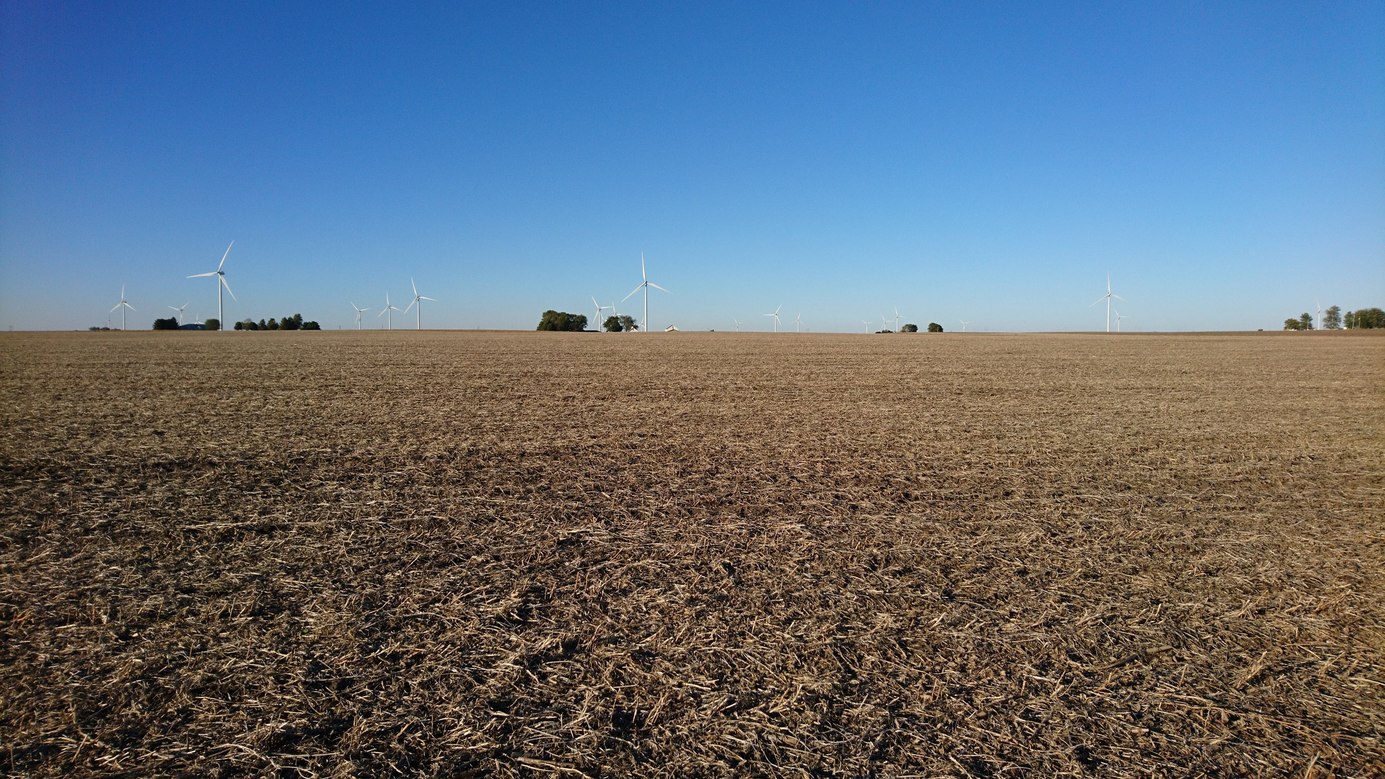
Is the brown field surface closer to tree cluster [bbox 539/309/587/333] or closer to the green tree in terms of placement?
tree cluster [bbox 539/309/587/333]

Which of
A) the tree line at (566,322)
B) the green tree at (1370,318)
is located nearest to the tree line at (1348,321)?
the green tree at (1370,318)

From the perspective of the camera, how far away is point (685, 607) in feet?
15.2

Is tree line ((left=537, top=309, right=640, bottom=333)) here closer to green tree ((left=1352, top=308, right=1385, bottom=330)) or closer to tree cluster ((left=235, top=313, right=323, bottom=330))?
tree cluster ((left=235, top=313, right=323, bottom=330))

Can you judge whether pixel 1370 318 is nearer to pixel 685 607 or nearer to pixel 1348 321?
pixel 1348 321

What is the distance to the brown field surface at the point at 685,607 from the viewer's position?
3182 millimetres

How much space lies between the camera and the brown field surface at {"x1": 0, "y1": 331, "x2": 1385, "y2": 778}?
3.18 m

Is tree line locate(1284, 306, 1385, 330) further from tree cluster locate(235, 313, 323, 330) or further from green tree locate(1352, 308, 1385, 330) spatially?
tree cluster locate(235, 313, 323, 330)

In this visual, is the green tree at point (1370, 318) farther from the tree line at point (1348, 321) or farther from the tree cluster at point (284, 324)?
the tree cluster at point (284, 324)

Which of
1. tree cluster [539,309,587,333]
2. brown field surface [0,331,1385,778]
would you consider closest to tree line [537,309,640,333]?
tree cluster [539,309,587,333]

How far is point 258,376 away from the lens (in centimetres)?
2241

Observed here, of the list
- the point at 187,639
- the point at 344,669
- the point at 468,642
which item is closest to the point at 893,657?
the point at 468,642

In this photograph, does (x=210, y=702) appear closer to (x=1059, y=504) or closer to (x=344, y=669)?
(x=344, y=669)

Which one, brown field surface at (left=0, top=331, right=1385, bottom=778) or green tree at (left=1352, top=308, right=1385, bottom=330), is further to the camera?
green tree at (left=1352, top=308, right=1385, bottom=330)

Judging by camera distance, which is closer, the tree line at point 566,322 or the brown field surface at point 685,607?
the brown field surface at point 685,607
